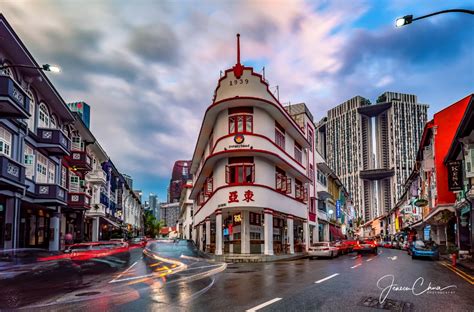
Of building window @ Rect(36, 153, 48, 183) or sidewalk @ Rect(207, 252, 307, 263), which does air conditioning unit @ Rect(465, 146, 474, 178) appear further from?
building window @ Rect(36, 153, 48, 183)

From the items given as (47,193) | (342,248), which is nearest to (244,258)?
(342,248)

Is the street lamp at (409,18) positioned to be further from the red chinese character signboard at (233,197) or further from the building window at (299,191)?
the building window at (299,191)

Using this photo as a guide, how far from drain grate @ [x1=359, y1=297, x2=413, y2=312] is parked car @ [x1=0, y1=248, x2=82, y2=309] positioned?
27.2 feet

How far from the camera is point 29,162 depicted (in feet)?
92.0

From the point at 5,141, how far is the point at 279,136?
70.4 feet

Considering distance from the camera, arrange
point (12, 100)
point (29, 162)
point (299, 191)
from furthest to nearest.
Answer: point (299, 191), point (29, 162), point (12, 100)

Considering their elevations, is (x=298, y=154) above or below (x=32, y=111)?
below

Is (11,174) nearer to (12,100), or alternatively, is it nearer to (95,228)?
(12,100)

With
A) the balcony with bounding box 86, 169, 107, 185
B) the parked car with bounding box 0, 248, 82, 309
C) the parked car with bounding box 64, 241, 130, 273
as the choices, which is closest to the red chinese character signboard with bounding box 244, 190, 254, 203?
the parked car with bounding box 64, 241, 130, 273

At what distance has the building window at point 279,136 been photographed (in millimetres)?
37000

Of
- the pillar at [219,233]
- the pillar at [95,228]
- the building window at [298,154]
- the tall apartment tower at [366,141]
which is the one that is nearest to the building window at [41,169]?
the pillar at [219,233]

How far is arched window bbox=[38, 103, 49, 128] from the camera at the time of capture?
102 ft

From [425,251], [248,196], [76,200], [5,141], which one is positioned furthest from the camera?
[76,200]

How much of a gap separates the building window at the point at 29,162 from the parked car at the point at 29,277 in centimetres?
1068
